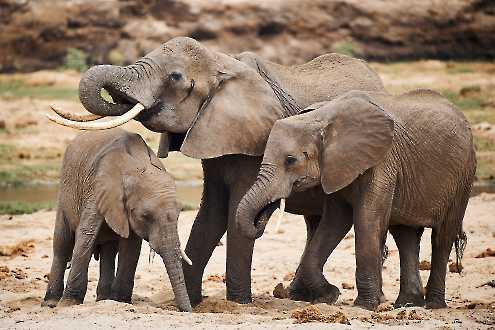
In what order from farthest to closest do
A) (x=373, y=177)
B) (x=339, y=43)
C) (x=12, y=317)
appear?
(x=339, y=43) < (x=373, y=177) < (x=12, y=317)

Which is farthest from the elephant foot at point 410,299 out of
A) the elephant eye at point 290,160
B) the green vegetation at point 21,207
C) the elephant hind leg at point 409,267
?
the green vegetation at point 21,207

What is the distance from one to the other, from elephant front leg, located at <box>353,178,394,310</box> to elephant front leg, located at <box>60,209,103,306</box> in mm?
1833

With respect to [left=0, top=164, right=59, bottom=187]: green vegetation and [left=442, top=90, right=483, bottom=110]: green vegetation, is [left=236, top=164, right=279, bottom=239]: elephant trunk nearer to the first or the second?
[left=0, top=164, right=59, bottom=187]: green vegetation

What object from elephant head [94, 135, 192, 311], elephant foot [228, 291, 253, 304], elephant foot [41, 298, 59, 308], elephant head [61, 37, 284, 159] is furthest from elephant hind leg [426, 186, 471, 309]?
elephant foot [41, 298, 59, 308]

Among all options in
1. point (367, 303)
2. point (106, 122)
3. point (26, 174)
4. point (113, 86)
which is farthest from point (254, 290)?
point (26, 174)

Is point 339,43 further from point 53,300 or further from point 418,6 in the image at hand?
point 53,300

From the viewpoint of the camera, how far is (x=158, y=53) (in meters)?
9.73

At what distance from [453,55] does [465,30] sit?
569 millimetres

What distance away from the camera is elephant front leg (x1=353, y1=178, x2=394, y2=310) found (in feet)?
31.2

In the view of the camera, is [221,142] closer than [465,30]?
Yes

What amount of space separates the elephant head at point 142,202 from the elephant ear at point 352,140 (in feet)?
3.73

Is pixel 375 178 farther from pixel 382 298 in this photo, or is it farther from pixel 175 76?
pixel 175 76

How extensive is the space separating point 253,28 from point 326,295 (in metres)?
17.1

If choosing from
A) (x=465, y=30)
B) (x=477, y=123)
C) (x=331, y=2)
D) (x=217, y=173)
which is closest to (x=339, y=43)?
(x=331, y=2)
